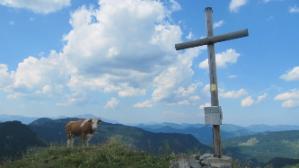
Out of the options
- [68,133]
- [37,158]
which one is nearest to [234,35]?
[37,158]

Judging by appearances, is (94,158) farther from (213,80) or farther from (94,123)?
(213,80)

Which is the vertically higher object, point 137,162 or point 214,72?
point 214,72

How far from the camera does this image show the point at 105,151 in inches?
830

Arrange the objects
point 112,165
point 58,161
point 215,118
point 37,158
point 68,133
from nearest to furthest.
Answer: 1. point 215,118
2. point 112,165
3. point 58,161
4. point 37,158
5. point 68,133

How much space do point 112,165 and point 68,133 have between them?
26.6 feet

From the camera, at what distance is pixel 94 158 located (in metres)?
20.1

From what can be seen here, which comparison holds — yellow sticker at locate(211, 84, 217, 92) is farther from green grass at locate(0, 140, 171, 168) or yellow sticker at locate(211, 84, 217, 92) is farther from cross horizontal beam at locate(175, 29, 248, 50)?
green grass at locate(0, 140, 171, 168)

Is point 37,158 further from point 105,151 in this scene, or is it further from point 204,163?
point 204,163

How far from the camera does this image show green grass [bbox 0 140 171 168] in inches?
768

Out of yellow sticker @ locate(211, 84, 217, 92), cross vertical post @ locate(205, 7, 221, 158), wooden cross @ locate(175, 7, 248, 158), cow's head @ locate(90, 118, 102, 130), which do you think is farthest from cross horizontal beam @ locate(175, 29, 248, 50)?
cow's head @ locate(90, 118, 102, 130)

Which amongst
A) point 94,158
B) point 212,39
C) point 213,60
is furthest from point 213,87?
point 94,158

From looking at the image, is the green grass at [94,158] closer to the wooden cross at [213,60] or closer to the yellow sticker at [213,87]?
the wooden cross at [213,60]

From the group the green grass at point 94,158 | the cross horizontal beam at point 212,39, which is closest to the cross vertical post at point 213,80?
the cross horizontal beam at point 212,39

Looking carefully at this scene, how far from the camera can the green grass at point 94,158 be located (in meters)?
19.5
